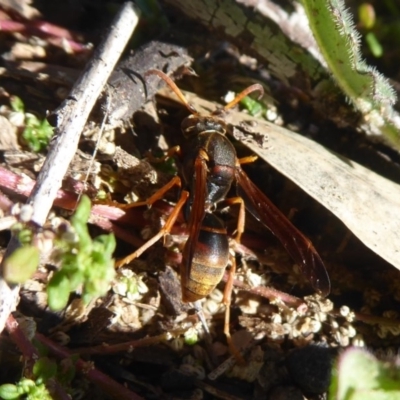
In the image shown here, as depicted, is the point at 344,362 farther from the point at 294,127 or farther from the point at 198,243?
the point at 294,127

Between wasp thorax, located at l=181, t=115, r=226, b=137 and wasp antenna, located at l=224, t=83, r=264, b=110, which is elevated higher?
wasp antenna, located at l=224, t=83, r=264, b=110

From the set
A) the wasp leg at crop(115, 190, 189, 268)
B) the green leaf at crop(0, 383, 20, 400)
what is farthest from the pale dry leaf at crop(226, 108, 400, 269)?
the green leaf at crop(0, 383, 20, 400)

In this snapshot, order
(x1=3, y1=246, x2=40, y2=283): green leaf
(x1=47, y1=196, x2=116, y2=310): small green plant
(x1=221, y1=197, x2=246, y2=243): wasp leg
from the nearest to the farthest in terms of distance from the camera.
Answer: (x1=3, y1=246, x2=40, y2=283): green leaf
(x1=47, y1=196, x2=116, y2=310): small green plant
(x1=221, y1=197, x2=246, y2=243): wasp leg

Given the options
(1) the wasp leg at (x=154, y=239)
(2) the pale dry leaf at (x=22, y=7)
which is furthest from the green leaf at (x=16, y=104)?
(1) the wasp leg at (x=154, y=239)

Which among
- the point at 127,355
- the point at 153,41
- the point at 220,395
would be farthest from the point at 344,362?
the point at 153,41

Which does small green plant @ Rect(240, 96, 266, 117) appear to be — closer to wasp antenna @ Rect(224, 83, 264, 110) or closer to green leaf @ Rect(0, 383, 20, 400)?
wasp antenna @ Rect(224, 83, 264, 110)

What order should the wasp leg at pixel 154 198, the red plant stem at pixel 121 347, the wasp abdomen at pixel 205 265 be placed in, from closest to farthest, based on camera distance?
the red plant stem at pixel 121 347, the wasp abdomen at pixel 205 265, the wasp leg at pixel 154 198

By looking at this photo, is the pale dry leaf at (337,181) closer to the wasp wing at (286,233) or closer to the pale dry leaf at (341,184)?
the pale dry leaf at (341,184)
